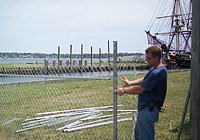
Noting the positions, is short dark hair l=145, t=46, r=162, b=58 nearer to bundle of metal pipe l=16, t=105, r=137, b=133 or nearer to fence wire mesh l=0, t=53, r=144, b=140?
fence wire mesh l=0, t=53, r=144, b=140

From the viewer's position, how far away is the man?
14.3ft

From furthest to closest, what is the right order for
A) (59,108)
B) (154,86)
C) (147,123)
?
(59,108) < (147,123) < (154,86)

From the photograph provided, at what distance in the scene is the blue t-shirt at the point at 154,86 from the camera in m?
4.34

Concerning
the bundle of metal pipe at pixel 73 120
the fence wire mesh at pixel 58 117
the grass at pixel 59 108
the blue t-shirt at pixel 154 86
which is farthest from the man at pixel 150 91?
the bundle of metal pipe at pixel 73 120

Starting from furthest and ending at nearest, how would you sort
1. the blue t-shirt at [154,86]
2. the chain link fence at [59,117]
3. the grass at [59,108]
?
the grass at [59,108] < the chain link fence at [59,117] < the blue t-shirt at [154,86]

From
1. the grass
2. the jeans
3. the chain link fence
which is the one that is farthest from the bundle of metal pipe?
the jeans

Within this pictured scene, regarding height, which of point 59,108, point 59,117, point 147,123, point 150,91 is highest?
point 150,91

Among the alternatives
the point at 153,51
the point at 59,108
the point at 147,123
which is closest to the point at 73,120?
the point at 59,108

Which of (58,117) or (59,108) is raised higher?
(58,117)

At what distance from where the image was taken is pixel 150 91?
4.38 metres

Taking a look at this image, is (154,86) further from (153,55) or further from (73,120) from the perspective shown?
(73,120)

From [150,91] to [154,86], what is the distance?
89 mm

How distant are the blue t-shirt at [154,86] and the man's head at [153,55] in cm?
9

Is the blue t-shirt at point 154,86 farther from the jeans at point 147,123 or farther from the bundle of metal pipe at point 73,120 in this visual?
the bundle of metal pipe at point 73,120
